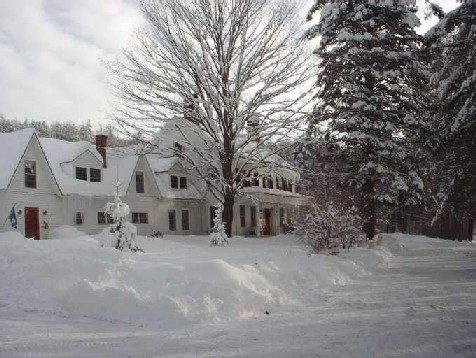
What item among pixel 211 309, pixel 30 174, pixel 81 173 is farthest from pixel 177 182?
pixel 211 309

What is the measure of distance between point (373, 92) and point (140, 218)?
17804mm

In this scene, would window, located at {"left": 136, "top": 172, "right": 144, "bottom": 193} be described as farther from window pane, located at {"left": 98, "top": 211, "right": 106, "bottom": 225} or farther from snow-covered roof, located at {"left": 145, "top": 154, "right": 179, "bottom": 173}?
window pane, located at {"left": 98, "top": 211, "right": 106, "bottom": 225}

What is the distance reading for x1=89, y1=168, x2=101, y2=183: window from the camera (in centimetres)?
3041

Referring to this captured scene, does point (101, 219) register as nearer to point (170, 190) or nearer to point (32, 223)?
point (32, 223)

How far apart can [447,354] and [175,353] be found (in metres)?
3.52

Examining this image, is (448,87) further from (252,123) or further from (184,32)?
(184,32)

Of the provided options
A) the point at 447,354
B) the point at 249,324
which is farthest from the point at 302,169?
the point at 447,354

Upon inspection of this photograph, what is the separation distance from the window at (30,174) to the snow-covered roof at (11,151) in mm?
785

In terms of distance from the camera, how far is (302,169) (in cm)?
2334

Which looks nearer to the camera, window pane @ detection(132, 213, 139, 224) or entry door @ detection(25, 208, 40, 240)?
entry door @ detection(25, 208, 40, 240)

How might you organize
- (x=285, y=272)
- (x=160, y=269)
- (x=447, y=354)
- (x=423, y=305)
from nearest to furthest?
(x=447, y=354) → (x=423, y=305) → (x=160, y=269) → (x=285, y=272)

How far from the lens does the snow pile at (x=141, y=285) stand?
8.23 metres

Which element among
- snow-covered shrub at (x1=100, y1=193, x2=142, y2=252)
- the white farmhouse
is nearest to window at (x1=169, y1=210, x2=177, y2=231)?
the white farmhouse

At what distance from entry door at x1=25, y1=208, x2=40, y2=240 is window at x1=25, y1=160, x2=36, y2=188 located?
141cm
